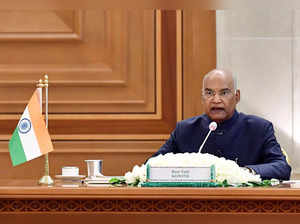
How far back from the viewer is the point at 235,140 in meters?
3.49

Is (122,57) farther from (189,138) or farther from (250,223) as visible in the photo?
(250,223)

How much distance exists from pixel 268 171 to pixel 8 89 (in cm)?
242

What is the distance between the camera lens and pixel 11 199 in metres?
1.94

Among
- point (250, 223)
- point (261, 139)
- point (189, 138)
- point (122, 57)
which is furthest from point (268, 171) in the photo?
point (122, 57)

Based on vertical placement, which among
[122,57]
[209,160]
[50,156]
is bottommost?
[50,156]

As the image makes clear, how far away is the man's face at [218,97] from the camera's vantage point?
3.48m

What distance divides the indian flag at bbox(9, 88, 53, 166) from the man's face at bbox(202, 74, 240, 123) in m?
1.29

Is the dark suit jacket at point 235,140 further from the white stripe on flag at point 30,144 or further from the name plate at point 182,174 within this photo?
the name plate at point 182,174

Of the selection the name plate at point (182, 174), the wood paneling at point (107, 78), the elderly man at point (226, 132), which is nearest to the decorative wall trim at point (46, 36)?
the wood paneling at point (107, 78)

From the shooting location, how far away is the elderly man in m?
3.40

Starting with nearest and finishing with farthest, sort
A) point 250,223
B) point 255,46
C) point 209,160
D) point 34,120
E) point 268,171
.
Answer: point 250,223, point 209,160, point 34,120, point 268,171, point 255,46

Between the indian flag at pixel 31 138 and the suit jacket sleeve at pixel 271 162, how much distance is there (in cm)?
105

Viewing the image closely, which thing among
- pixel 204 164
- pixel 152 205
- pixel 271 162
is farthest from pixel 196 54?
pixel 152 205

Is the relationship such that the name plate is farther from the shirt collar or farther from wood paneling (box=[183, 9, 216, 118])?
wood paneling (box=[183, 9, 216, 118])
